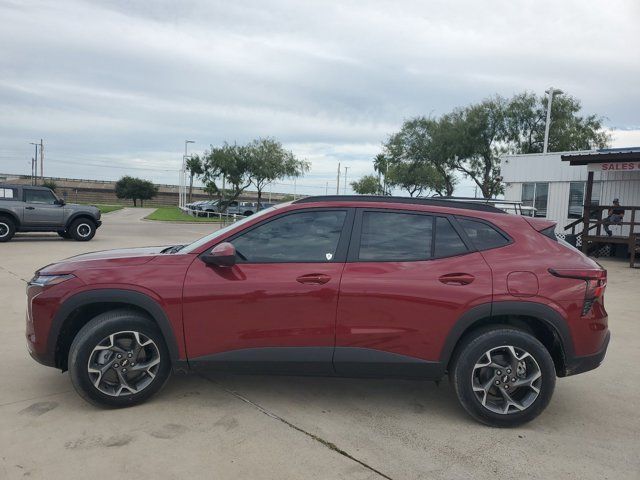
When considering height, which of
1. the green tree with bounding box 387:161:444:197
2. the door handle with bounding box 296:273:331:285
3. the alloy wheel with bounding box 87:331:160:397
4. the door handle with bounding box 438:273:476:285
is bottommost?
the alloy wheel with bounding box 87:331:160:397

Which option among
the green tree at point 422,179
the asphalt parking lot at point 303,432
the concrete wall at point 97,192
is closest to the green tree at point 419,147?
the green tree at point 422,179

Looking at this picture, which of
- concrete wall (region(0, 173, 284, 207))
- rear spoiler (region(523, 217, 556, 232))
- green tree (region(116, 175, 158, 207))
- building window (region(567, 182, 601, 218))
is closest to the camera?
rear spoiler (region(523, 217, 556, 232))

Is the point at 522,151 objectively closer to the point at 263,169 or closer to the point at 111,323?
the point at 263,169

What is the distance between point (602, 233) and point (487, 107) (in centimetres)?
1713

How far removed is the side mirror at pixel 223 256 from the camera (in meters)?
3.43

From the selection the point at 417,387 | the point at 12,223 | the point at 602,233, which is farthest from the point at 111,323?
the point at 602,233

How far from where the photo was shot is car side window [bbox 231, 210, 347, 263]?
3.59m

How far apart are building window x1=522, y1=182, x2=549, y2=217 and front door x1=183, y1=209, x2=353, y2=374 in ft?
57.6

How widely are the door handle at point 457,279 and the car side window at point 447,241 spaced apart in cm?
17

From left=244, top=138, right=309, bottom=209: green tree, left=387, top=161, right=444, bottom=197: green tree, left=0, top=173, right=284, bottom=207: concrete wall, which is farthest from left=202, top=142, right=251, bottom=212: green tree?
left=0, top=173, right=284, bottom=207: concrete wall

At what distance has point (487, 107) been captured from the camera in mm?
32156

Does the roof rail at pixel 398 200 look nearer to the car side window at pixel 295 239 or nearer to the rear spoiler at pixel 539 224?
the car side window at pixel 295 239

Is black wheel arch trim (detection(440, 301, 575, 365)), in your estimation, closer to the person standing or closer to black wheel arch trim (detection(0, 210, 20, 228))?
the person standing

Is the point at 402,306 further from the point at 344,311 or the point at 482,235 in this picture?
the point at 482,235
